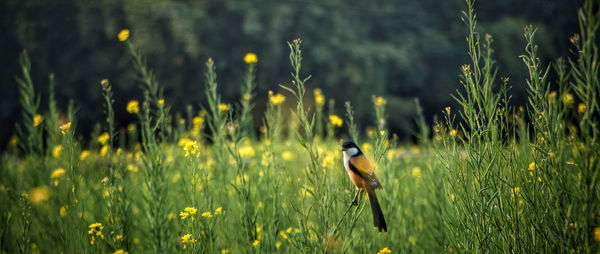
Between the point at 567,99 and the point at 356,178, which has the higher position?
the point at 567,99

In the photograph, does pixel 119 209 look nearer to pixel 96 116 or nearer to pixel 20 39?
pixel 96 116

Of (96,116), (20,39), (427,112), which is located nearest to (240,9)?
(96,116)

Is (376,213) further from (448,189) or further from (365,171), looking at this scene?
(448,189)

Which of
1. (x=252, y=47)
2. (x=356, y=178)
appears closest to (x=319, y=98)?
(x=356, y=178)

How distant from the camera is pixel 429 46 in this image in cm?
1065

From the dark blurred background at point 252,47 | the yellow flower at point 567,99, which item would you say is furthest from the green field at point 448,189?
the dark blurred background at point 252,47

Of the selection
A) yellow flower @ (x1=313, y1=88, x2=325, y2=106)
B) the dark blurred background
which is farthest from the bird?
the dark blurred background

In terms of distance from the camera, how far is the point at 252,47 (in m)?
9.67

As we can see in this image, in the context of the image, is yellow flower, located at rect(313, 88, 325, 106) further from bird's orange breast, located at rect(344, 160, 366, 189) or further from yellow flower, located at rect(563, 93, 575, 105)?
bird's orange breast, located at rect(344, 160, 366, 189)

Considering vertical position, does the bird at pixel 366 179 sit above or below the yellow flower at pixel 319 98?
below

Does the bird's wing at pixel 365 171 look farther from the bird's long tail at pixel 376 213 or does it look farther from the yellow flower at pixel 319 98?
the yellow flower at pixel 319 98

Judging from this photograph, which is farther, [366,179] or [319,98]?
[319,98]

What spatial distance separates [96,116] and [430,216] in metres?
8.88

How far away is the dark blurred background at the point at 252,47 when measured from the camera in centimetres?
882
